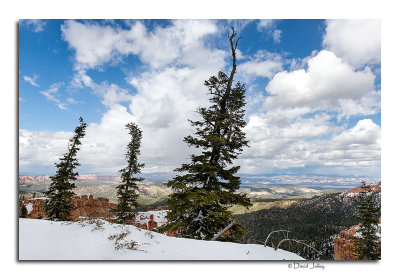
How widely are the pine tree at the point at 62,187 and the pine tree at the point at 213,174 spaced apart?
1155 cm

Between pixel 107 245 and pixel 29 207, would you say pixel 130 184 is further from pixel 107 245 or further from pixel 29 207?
pixel 29 207

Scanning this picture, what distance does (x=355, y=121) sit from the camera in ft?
26.0

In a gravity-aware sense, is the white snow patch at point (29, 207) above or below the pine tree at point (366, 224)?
below

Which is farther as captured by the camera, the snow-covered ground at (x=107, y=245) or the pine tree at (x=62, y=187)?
the pine tree at (x=62, y=187)

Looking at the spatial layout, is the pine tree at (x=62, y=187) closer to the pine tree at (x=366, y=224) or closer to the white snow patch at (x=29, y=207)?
the white snow patch at (x=29, y=207)

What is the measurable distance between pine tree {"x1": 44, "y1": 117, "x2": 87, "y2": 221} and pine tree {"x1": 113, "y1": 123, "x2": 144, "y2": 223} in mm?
3976

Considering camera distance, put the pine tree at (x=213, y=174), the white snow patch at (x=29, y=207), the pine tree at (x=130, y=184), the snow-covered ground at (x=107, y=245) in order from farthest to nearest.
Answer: the white snow patch at (x=29, y=207)
the pine tree at (x=130, y=184)
the pine tree at (x=213, y=174)
the snow-covered ground at (x=107, y=245)

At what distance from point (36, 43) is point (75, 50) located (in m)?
1.33

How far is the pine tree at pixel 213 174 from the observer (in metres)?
8.72

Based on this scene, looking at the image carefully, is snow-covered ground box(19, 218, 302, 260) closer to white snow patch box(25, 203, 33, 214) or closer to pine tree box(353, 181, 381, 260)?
pine tree box(353, 181, 381, 260)

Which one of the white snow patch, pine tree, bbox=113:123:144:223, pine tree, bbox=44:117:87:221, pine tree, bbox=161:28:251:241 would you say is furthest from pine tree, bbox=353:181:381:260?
the white snow patch

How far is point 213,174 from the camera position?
29.6 ft

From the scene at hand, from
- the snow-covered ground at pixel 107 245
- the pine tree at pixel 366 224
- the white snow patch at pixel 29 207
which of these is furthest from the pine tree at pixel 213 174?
the white snow patch at pixel 29 207
